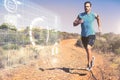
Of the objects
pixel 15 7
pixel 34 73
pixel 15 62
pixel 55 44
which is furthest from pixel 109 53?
pixel 34 73

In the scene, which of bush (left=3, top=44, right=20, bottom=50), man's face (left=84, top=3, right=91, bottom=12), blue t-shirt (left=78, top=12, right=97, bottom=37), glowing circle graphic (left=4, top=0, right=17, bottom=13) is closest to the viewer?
man's face (left=84, top=3, right=91, bottom=12)

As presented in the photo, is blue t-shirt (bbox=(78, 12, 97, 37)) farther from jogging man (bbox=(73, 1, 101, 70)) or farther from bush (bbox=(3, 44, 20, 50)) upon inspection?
bush (bbox=(3, 44, 20, 50))

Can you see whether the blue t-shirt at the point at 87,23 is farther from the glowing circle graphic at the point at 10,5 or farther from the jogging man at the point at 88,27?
the glowing circle graphic at the point at 10,5

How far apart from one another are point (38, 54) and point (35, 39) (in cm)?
172

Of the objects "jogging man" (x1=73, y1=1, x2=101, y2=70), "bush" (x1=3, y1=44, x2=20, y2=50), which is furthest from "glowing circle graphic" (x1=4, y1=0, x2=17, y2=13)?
"jogging man" (x1=73, y1=1, x2=101, y2=70)

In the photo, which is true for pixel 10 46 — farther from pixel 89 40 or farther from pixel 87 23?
pixel 89 40

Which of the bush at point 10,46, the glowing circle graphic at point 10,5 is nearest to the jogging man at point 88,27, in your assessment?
the bush at point 10,46

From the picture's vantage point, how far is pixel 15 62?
12961 millimetres

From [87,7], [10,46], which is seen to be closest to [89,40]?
[87,7]

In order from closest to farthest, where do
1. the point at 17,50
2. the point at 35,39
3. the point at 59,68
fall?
the point at 59,68 < the point at 17,50 < the point at 35,39

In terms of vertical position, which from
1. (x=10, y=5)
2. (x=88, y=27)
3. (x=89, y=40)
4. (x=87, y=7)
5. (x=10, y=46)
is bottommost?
(x=10, y=46)

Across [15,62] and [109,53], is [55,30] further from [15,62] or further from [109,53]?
[15,62]

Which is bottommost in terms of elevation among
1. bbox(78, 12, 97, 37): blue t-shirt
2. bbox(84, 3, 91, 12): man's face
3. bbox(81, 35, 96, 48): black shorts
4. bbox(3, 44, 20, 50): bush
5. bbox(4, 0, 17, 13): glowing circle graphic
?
bbox(3, 44, 20, 50): bush

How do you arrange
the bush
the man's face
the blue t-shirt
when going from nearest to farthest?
the man's face, the blue t-shirt, the bush
